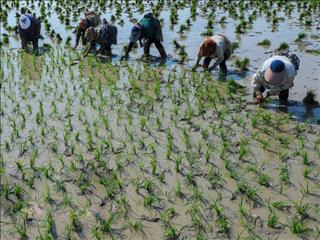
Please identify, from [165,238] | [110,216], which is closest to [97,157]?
[110,216]

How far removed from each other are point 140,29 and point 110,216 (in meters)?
5.71

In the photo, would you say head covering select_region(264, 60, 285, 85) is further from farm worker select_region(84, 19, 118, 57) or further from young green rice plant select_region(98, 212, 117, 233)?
farm worker select_region(84, 19, 118, 57)

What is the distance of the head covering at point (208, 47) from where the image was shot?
24.6 ft

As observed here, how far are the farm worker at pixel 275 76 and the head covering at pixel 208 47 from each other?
136 centimetres

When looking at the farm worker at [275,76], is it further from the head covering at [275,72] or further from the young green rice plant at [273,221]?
A: the young green rice plant at [273,221]

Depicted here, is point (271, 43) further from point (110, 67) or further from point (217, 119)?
point (217, 119)

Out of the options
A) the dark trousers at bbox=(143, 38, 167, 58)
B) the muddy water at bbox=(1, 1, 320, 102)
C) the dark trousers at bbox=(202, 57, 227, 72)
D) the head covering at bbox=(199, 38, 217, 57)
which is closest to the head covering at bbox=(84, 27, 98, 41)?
the muddy water at bbox=(1, 1, 320, 102)

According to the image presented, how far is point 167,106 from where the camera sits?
670 cm

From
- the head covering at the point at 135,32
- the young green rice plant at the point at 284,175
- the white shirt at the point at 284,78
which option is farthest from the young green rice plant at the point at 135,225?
the head covering at the point at 135,32

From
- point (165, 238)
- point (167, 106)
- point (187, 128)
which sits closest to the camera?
point (165, 238)

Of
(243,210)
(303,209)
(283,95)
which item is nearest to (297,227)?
(303,209)

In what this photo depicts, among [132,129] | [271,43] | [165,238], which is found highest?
[271,43]

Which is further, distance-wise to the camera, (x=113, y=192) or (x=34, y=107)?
(x=34, y=107)

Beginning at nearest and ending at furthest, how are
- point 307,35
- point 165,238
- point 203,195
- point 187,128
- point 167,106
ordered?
point 165,238, point 203,195, point 187,128, point 167,106, point 307,35
